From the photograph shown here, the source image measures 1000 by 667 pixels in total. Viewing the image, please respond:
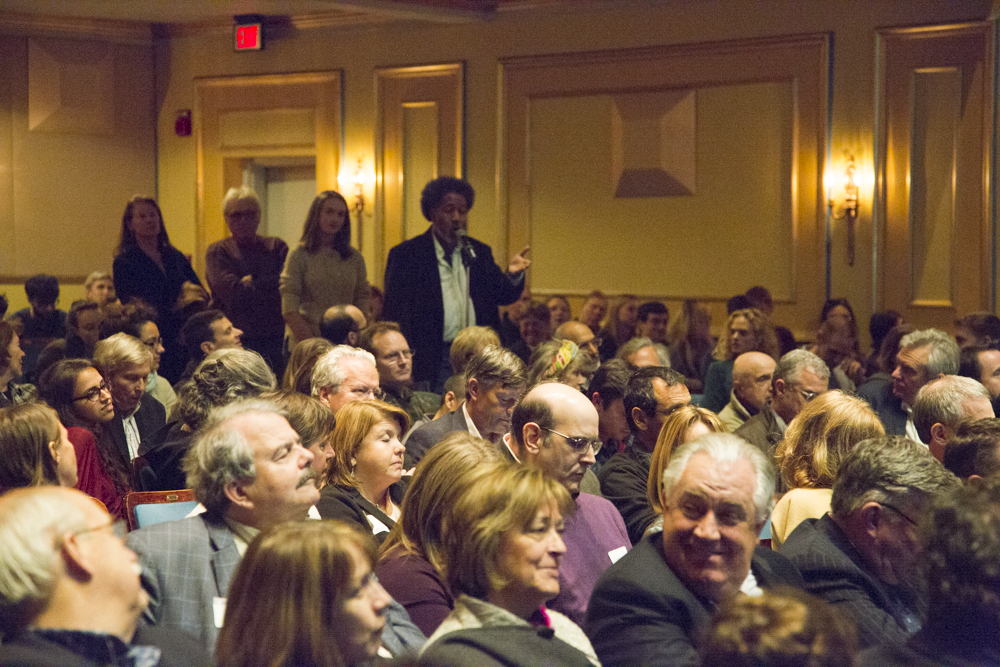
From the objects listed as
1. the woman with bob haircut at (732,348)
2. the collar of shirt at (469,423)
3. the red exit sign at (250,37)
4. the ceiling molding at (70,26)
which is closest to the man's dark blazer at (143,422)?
the collar of shirt at (469,423)

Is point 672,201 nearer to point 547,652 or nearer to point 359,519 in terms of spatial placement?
point 359,519

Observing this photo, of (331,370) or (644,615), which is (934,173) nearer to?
(331,370)

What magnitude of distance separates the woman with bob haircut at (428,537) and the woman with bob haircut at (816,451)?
984 mm

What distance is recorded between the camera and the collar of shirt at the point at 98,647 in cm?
156

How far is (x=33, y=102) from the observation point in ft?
34.2

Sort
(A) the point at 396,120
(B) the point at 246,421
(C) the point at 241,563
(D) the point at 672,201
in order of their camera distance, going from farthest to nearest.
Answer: (A) the point at 396,120 → (D) the point at 672,201 → (B) the point at 246,421 → (C) the point at 241,563

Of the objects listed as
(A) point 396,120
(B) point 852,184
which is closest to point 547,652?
(B) point 852,184

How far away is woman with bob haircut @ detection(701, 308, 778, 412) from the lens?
589 centimetres

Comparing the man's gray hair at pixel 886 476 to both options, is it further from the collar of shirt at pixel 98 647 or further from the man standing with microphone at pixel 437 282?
the man standing with microphone at pixel 437 282

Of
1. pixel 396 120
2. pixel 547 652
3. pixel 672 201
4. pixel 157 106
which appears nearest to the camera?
pixel 547 652

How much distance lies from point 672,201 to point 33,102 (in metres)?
5.87

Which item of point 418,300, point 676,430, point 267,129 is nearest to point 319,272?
point 418,300

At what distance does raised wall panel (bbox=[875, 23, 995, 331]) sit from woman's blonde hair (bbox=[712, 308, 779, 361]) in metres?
2.41

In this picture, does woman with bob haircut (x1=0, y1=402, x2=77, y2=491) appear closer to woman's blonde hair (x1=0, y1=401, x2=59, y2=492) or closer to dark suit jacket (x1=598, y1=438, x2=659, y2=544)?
woman's blonde hair (x1=0, y1=401, x2=59, y2=492)
